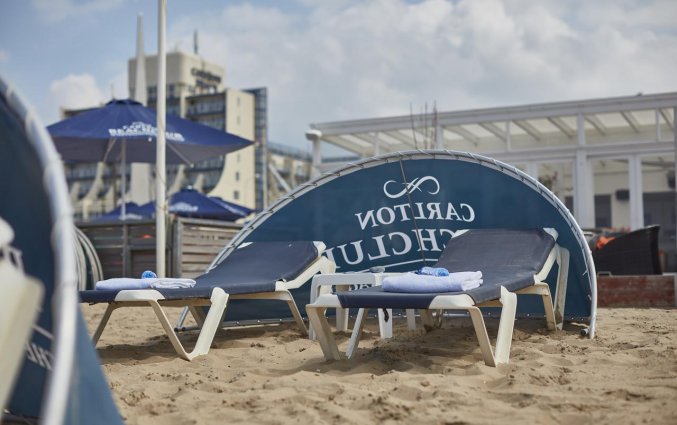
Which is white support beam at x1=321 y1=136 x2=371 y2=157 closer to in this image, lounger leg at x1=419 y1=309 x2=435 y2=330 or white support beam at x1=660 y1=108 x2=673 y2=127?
white support beam at x1=660 y1=108 x2=673 y2=127

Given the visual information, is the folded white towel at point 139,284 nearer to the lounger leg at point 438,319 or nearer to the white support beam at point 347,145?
the lounger leg at point 438,319

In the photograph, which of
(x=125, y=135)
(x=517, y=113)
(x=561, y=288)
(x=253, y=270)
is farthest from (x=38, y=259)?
(x=517, y=113)

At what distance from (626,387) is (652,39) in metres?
12.8

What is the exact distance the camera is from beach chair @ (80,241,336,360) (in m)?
4.84

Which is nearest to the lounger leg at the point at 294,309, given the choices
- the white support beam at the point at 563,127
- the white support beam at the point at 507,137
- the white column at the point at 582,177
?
the white column at the point at 582,177

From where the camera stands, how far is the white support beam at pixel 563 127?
1462cm

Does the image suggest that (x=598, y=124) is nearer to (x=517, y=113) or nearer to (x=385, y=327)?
(x=517, y=113)

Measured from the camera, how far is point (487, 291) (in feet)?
14.0

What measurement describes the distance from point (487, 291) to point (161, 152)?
5.22 metres

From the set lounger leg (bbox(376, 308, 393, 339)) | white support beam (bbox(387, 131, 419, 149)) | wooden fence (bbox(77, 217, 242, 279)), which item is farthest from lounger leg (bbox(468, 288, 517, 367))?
white support beam (bbox(387, 131, 419, 149))

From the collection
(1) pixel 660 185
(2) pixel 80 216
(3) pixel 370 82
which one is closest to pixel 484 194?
(1) pixel 660 185

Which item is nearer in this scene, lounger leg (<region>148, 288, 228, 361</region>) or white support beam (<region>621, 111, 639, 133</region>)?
lounger leg (<region>148, 288, 228, 361</region>)

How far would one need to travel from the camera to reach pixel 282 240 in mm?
7078

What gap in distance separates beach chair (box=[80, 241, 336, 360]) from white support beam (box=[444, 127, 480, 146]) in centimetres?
984
